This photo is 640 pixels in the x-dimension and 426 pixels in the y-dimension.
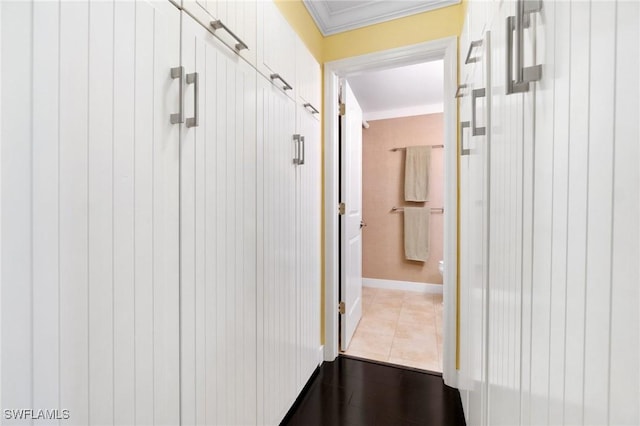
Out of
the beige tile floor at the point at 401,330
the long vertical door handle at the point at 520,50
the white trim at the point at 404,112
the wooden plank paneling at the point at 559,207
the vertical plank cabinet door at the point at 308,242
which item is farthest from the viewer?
the white trim at the point at 404,112

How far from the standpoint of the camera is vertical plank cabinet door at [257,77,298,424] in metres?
1.21

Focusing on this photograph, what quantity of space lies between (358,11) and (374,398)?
102 inches

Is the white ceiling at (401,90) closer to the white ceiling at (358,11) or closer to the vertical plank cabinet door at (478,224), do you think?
the white ceiling at (358,11)

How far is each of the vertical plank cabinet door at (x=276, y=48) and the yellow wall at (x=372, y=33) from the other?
194mm

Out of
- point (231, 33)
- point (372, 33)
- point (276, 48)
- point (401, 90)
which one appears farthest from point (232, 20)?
point (401, 90)

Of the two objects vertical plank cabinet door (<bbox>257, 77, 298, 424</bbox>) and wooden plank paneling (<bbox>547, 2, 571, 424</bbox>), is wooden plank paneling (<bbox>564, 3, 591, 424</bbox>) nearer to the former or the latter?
wooden plank paneling (<bbox>547, 2, 571, 424</bbox>)

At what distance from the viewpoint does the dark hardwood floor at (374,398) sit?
150 cm

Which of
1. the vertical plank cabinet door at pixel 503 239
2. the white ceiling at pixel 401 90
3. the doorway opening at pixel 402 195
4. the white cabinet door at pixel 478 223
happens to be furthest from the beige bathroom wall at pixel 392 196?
the vertical plank cabinet door at pixel 503 239

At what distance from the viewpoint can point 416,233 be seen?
367 cm

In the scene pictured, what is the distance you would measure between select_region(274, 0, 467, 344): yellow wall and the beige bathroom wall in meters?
1.94

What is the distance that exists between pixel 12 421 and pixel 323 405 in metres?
1.45

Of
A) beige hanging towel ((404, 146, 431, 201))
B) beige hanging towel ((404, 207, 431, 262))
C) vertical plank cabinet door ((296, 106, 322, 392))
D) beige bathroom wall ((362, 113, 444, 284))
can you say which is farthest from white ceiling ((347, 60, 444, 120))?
beige hanging towel ((404, 207, 431, 262))

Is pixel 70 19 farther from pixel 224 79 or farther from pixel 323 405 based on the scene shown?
pixel 323 405

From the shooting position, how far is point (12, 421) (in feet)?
1.61
